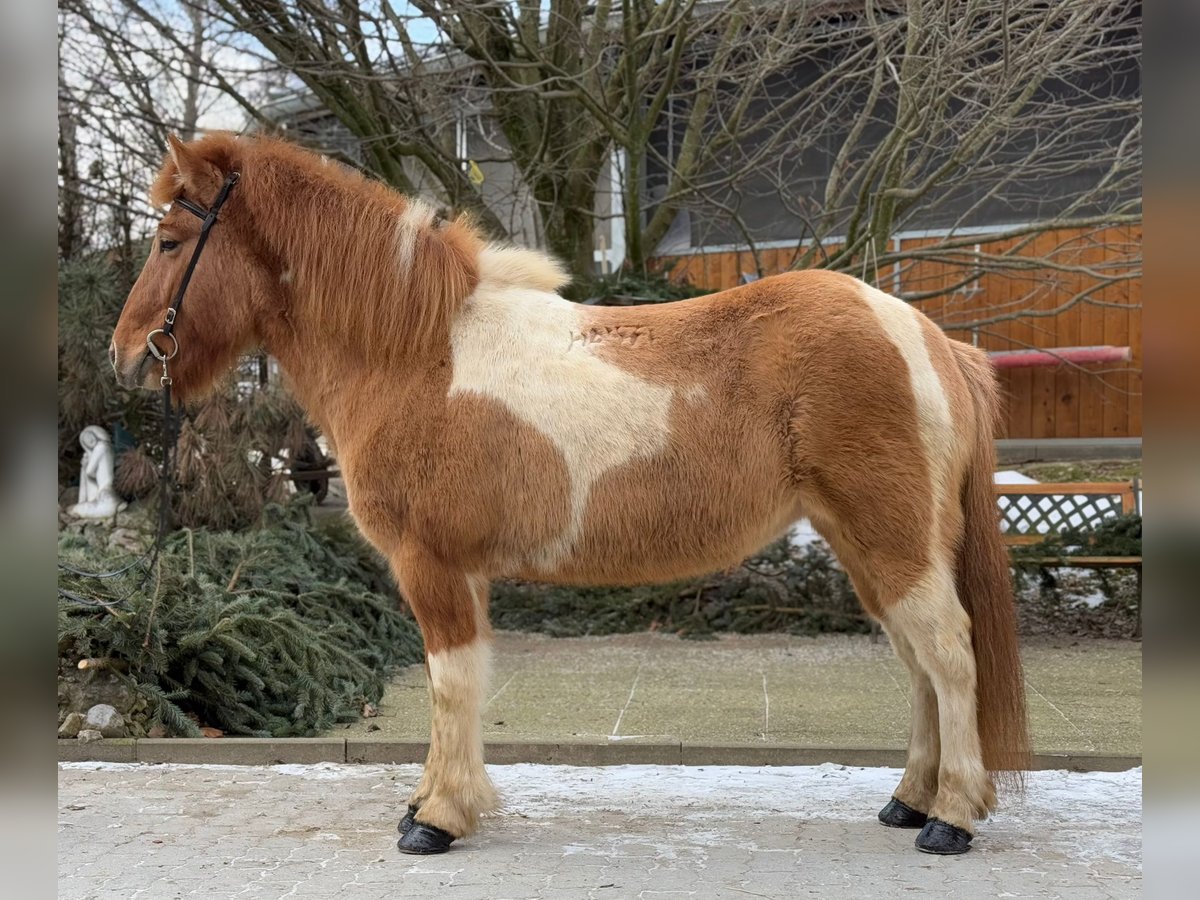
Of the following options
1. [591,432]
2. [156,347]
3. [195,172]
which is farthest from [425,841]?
[195,172]

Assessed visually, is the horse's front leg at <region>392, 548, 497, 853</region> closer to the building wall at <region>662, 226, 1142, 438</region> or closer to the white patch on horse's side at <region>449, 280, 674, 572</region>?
the white patch on horse's side at <region>449, 280, 674, 572</region>

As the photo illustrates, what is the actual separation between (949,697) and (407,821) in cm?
202

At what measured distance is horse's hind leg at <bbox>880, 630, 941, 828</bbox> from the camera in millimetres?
3654

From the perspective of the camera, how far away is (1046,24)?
19.3 ft

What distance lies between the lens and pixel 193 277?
3562mm

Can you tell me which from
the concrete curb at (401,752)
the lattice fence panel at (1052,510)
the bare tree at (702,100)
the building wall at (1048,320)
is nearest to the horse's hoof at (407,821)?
the concrete curb at (401,752)

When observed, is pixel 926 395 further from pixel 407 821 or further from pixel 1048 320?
pixel 1048 320

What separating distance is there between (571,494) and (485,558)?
1.37ft

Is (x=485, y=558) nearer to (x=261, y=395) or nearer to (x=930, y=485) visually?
(x=930, y=485)

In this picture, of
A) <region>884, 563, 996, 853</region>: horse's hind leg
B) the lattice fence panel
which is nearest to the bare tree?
the lattice fence panel

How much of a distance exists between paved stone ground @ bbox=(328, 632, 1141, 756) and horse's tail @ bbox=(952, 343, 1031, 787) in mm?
1079

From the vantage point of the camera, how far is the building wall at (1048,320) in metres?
8.31
